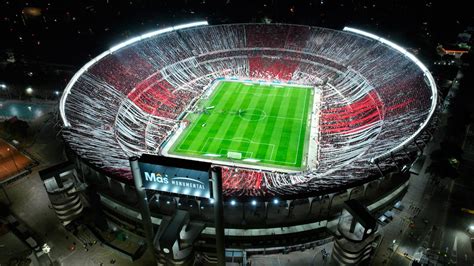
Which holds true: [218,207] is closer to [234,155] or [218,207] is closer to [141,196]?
[141,196]

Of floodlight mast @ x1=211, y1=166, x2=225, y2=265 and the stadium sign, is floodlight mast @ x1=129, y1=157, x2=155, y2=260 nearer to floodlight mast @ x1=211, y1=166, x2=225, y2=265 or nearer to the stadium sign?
the stadium sign

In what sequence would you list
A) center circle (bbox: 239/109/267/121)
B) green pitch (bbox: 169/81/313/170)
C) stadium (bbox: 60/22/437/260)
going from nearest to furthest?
1. stadium (bbox: 60/22/437/260)
2. green pitch (bbox: 169/81/313/170)
3. center circle (bbox: 239/109/267/121)

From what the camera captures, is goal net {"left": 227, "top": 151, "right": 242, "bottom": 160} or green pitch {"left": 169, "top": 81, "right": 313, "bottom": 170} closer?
goal net {"left": 227, "top": 151, "right": 242, "bottom": 160}

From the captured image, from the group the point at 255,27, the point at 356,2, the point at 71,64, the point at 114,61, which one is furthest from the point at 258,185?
the point at 356,2

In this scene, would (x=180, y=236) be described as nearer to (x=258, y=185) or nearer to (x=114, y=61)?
(x=258, y=185)

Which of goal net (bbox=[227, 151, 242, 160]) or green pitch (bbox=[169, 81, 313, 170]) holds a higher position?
green pitch (bbox=[169, 81, 313, 170])

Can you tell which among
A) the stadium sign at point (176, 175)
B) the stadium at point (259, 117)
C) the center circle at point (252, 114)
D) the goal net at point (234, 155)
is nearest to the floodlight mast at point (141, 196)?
the stadium sign at point (176, 175)

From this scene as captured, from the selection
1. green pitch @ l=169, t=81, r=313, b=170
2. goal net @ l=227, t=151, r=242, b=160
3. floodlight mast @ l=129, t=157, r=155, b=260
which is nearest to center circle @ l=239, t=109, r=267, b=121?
green pitch @ l=169, t=81, r=313, b=170

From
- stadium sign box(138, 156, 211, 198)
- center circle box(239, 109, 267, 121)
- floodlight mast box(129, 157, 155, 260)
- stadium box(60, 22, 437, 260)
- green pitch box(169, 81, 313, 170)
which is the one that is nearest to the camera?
stadium sign box(138, 156, 211, 198)
